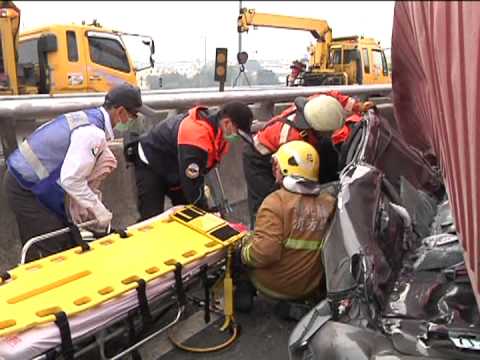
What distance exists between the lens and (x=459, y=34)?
1351 mm

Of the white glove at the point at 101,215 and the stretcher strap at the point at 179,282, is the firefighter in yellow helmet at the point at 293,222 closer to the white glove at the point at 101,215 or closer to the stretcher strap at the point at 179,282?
the stretcher strap at the point at 179,282

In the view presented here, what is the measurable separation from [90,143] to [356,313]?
1.76 m

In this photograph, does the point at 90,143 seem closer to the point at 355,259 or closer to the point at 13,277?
the point at 13,277

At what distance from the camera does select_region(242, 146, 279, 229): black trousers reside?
420cm

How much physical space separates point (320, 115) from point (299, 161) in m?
0.92

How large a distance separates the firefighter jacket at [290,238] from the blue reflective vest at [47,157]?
3.80ft

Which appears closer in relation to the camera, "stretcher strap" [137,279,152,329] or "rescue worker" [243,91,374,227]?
"stretcher strap" [137,279,152,329]

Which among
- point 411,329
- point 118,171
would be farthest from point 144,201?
point 411,329

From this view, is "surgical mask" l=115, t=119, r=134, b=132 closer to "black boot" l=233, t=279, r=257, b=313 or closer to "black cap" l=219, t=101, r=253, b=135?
"black cap" l=219, t=101, r=253, b=135

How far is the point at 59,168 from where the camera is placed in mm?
3090

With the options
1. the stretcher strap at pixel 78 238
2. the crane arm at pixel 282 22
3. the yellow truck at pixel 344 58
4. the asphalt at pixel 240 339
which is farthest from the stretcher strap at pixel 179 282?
the yellow truck at pixel 344 58

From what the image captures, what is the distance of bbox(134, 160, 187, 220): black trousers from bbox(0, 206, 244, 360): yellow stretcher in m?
0.54

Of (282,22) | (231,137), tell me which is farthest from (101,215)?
(282,22)

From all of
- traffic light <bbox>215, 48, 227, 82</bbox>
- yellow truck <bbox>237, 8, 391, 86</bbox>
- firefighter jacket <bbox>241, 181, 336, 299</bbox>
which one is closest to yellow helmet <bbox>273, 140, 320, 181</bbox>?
firefighter jacket <bbox>241, 181, 336, 299</bbox>
